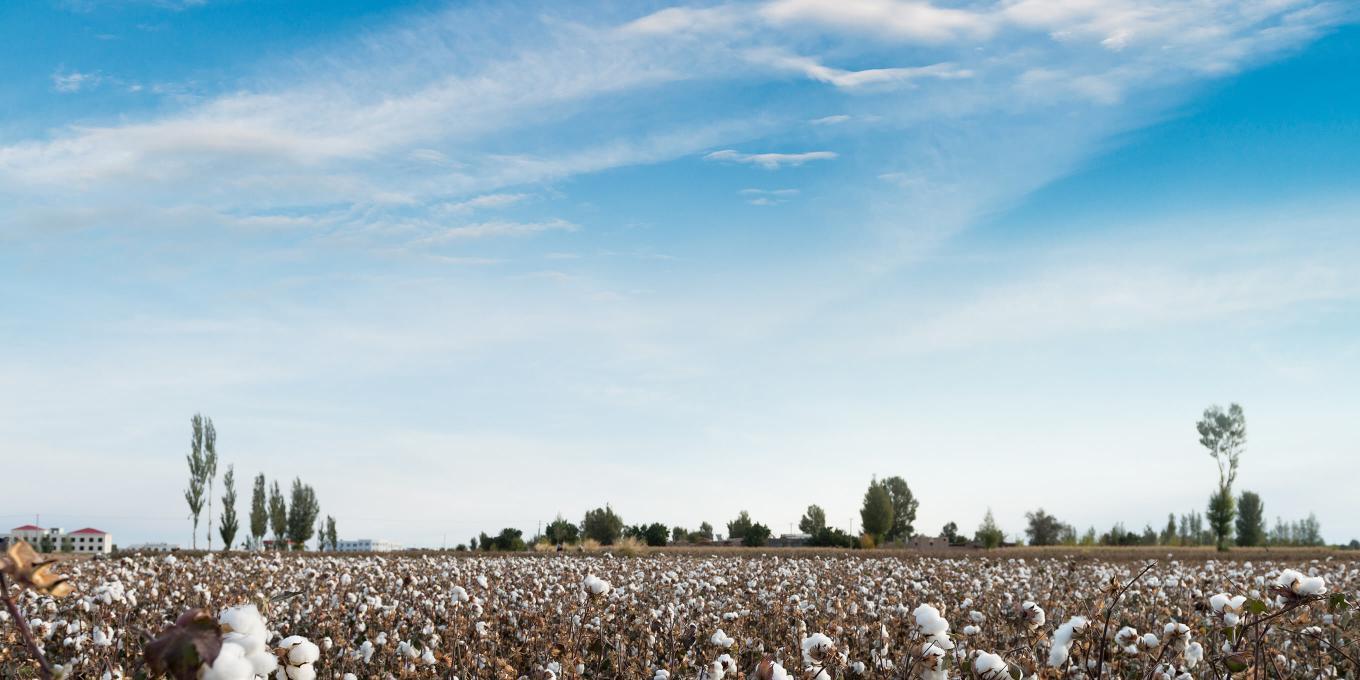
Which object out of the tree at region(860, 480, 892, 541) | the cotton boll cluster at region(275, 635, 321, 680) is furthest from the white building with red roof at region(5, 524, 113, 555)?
the cotton boll cluster at region(275, 635, 321, 680)

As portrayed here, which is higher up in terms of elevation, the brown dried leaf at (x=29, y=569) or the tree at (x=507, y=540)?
the brown dried leaf at (x=29, y=569)

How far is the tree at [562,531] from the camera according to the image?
147ft

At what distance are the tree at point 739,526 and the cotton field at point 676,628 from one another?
144 ft

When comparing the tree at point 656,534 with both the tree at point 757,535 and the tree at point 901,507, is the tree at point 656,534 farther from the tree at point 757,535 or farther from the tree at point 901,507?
the tree at point 901,507

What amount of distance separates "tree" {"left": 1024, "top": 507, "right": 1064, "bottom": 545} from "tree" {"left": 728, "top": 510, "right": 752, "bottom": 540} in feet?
71.4

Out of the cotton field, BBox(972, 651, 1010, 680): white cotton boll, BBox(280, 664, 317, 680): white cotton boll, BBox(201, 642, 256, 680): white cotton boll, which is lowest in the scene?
the cotton field

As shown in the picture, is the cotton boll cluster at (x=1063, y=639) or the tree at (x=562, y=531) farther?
the tree at (x=562, y=531)

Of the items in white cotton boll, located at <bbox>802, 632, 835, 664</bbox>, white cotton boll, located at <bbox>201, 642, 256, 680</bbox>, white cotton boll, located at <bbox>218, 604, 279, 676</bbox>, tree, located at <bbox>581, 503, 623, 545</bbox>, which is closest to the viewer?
white cotton boll, located at <bbox>201, 642, 256, 680</bbox>

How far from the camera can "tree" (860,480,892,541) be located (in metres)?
59.0

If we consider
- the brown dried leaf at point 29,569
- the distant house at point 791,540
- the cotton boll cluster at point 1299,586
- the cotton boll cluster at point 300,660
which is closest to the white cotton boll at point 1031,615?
the cotton boll cluster at point 1299,586

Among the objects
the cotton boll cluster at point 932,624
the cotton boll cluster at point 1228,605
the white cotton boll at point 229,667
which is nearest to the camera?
the white cotton boll at point 229,667

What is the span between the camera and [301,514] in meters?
64.3

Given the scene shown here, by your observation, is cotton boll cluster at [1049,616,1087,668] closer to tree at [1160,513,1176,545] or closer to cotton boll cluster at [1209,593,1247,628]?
cotton boll cluster at [1209,593,1247,628]

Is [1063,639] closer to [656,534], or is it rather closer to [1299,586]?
[1299,586]
